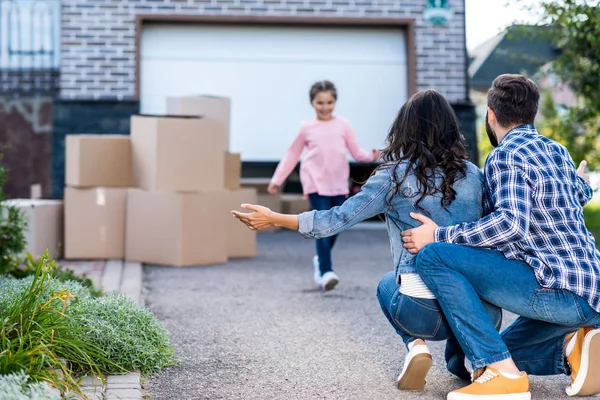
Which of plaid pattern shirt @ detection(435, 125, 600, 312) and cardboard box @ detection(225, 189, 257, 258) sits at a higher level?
plaid pattern shirt @ detection(435, 125, 600, 312)

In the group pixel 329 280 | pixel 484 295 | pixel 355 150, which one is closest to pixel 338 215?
pixel 484 295

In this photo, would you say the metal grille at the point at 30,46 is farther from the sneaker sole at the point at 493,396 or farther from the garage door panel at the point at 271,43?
the sneaker sole at the point at 493,396

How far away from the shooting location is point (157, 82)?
11477mm

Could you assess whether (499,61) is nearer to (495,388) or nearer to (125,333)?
(125,333)

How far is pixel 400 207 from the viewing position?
12.0 feet

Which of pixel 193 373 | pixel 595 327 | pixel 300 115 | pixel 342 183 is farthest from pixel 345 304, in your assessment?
pixel 300 115

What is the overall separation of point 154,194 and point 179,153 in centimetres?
41

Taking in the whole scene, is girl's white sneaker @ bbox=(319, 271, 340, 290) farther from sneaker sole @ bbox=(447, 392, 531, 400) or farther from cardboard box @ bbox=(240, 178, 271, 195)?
cardboard box @ bbox=(240, 178, 271, 195)

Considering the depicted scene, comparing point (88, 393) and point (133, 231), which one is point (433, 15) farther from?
point (88, 393)

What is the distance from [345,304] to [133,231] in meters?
2.67

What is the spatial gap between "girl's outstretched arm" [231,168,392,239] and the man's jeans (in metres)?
0.28

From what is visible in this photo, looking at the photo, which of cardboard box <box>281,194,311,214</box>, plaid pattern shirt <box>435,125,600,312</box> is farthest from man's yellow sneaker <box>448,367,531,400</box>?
cardboard box <box>281,194,311,214</box>

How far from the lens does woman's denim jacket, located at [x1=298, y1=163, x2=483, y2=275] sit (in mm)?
3627

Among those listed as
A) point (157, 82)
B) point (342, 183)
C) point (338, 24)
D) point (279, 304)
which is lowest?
point (279, 304)
